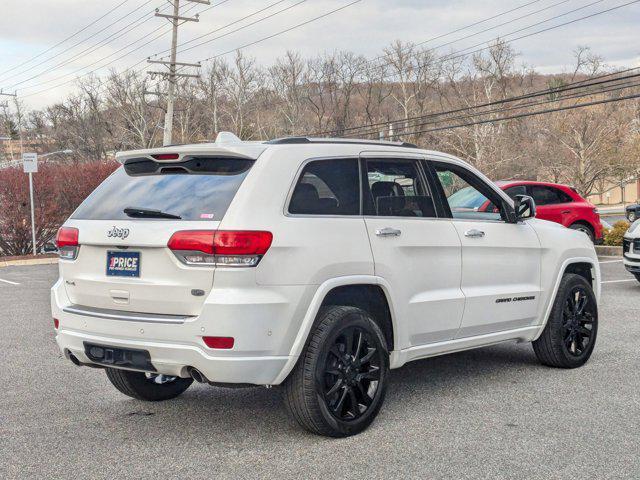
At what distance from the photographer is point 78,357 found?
5.20m

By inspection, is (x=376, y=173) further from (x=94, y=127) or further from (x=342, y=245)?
(x=94, y=127)

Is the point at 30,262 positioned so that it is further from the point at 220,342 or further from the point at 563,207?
the point at 220,342

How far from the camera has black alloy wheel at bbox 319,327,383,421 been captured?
195 inches

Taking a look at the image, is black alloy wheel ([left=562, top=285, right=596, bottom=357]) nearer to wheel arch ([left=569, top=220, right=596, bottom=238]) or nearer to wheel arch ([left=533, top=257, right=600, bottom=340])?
wheel arch ([left=533, top=257, right=600, bottom=340])

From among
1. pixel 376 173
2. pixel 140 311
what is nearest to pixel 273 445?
pixel 140 311

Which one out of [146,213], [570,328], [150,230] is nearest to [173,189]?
[146,213]

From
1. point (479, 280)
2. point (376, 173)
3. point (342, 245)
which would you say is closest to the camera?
point (342, 245)

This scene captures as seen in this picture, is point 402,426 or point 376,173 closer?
point 402,426

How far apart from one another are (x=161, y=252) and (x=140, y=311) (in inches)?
15.5

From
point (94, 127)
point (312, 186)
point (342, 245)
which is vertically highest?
point (94, 127)

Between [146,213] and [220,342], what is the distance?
3.10 feet

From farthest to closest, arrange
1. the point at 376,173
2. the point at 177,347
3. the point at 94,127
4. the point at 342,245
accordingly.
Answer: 1. the point at 94,127
2. the point at 376,173
3. the point at 342,245
4. the point at 177,347

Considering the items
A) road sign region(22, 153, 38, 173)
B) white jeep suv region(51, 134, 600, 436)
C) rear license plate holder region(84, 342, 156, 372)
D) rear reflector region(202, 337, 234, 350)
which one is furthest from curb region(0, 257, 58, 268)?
rear reflector region(202, 337, 234, 350)

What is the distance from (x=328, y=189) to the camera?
520 centimetres
